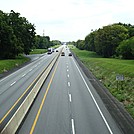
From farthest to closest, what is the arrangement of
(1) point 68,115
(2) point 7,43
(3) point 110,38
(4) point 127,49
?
(3) point 110,38 < (4) point 127,49 < (2) point 7,43 < (1) point 68,115

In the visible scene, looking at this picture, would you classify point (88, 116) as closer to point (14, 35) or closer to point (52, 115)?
point (52, 115)

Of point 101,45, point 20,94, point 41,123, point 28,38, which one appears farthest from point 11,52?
point 41,123

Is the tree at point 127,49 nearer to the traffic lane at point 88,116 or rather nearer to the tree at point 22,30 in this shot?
the tree at point 22,30

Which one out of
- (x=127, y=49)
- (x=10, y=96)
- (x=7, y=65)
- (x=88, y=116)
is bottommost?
(x=88, y=116)

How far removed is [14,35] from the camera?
70.2 meters

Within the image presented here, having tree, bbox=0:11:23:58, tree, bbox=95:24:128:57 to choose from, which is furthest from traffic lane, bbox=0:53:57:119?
tree, bbox=95:24:128:57

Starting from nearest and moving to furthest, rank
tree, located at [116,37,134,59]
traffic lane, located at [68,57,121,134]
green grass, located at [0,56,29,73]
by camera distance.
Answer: traffic lane, located at [68,57,121,134] < green grass, located at [0,56,29,73] < tree, located at [116,37,134,59]

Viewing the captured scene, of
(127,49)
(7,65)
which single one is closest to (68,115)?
(7,65)

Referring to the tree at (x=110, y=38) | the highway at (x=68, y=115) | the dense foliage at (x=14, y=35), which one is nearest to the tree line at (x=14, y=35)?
the dense foliage at (x=14, y=35)

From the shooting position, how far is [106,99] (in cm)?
2473

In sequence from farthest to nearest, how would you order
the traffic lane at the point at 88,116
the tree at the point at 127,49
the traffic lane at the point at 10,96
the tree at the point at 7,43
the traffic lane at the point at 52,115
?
the tree at the point at 127,49, the tree at the point at 7,43, the traffic lane at the point at 10,96, the traffic lane at the point at 88,116, the traffic lane at the point at 52,115

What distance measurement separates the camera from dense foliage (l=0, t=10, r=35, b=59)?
66.5 meters

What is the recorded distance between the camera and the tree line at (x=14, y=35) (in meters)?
A: 66.5

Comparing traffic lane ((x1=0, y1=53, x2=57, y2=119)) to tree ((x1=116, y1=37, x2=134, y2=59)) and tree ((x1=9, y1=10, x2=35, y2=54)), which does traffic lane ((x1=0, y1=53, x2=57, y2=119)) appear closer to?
tree ((x1=116, y1=37, x2=134, y2=59))
